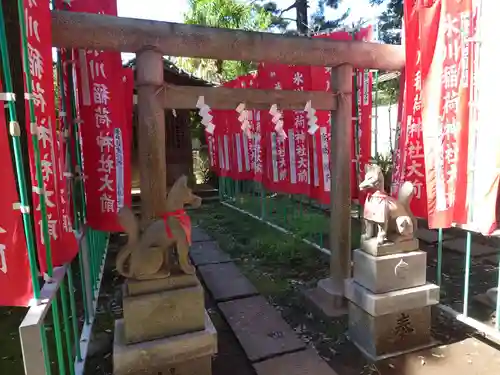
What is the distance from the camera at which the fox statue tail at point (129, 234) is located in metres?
3.17

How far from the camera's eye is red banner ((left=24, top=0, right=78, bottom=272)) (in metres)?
2.35

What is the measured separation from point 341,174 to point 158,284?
271cm

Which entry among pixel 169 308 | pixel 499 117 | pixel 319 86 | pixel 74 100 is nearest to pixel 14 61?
pixel 74 100

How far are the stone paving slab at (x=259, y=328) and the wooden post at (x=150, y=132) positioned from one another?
187cm

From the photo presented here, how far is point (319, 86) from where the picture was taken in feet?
18.7

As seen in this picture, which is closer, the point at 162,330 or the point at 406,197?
the point at 162,330

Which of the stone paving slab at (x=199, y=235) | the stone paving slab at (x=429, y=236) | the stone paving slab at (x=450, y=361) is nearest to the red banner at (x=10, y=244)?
the stone paving slab at (x=450, y=361)

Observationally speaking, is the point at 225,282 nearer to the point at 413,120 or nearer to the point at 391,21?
the point at 413,120

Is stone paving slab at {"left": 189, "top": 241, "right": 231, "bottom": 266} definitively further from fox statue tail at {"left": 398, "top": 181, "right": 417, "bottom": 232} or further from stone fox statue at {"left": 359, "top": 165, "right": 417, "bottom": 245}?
fox statue tail at {"left": 398, "top": 181, "right": 417, "bottom": 232}

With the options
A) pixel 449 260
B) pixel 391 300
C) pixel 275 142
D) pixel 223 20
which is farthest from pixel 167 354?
pixel 223 20

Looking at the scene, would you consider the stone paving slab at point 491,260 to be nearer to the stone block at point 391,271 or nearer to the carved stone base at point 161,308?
the stone block at point 391,271

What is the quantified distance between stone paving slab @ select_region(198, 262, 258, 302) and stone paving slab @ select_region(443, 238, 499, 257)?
432 centimetres

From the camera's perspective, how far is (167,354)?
3107mm

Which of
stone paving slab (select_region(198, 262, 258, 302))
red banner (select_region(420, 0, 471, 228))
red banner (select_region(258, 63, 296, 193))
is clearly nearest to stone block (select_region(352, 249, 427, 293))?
red banner (select_region(420, 0, 471, 228))
